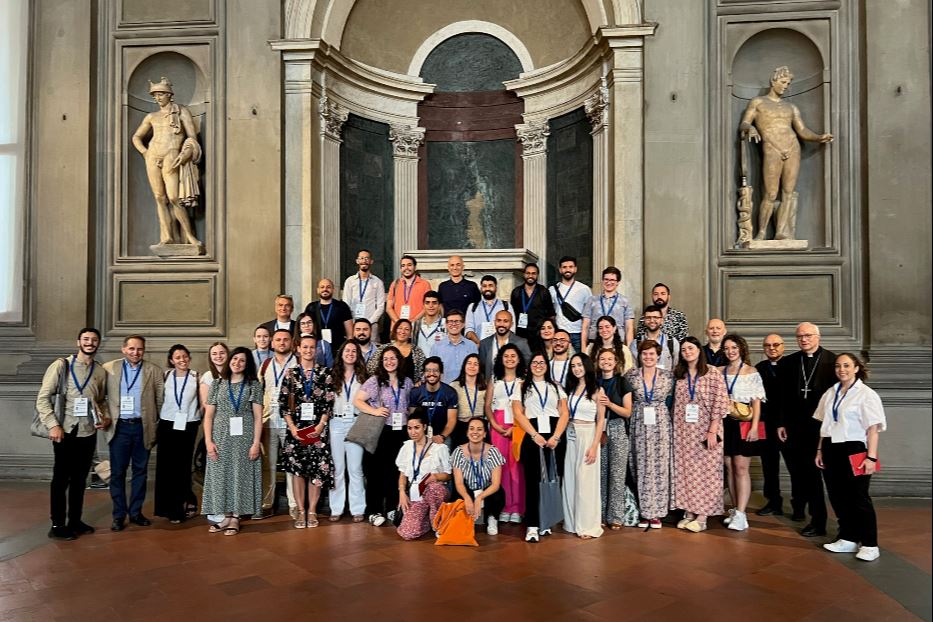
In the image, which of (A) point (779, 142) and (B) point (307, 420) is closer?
(B) point (307, 420)

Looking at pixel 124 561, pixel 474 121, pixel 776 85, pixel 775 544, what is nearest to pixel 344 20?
pixel 474 121

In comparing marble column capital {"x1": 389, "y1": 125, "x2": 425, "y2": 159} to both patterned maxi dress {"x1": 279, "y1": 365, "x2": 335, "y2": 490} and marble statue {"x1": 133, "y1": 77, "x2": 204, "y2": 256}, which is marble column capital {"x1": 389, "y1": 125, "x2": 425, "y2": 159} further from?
patterned maxi dress {"x1": 279, "y1": 365, "x2": 335, "y2": 490}

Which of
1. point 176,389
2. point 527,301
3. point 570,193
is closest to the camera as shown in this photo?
point 176,389

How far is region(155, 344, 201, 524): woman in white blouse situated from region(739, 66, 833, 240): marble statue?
7.07m

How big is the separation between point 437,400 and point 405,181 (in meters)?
6.54

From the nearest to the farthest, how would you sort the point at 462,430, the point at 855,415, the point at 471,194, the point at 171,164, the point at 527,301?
the point at 855,415, the point at 462,430, the point at 527,301, the point at 171,164, the point at 471,194

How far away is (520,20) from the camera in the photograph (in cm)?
1160

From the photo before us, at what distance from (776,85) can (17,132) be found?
33.5 feet

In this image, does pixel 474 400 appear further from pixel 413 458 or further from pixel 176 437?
pixel 176 437

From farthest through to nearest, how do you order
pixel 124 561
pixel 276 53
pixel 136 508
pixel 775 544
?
1. pixel 276 53
2. pixel 136 508
3. pixel 775 544
4. pixel 124 561

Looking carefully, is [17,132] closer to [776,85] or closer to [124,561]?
[124,561]

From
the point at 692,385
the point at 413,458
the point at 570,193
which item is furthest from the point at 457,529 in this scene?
the point at 570,193

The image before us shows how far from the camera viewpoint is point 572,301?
7.51 metres

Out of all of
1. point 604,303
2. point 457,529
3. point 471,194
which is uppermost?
point 471,194
